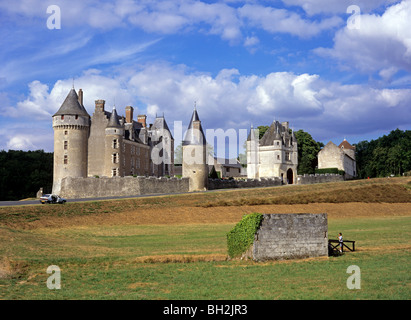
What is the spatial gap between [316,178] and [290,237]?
54.3 metres

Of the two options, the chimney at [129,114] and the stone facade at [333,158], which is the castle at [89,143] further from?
the stone facade at [333,158]

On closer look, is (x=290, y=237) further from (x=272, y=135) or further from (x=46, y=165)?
(x=46, y=165)

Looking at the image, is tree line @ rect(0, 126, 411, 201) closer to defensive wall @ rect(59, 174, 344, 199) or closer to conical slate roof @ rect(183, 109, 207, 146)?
defensive wall @ rect(59, 174, 344, 199)

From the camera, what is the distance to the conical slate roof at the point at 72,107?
2297 inches

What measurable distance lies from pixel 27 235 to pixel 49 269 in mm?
10780

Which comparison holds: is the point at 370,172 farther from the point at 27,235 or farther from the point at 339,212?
the point at 27,235

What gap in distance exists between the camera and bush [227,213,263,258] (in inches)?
790

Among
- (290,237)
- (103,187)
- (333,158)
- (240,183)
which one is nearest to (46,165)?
(103,187)

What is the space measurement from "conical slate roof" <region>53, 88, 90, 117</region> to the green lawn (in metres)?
30.8

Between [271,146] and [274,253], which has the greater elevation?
[271,146]

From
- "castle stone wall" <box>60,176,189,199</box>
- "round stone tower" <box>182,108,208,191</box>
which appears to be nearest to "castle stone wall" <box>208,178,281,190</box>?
"round stone tower" <box>182,108,208,191</box>

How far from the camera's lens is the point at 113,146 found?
195 ft
